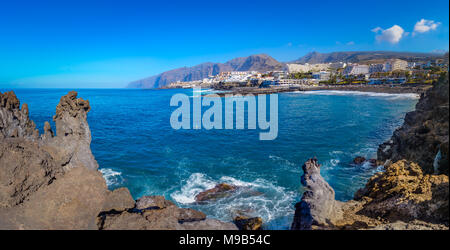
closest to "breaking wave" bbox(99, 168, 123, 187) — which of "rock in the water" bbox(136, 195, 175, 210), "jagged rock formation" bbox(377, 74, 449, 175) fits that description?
"rock in the water" bbox(136, 195, 175, 210)

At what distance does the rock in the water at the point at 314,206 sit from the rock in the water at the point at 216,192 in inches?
254

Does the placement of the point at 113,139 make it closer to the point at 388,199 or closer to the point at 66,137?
the point at 66,137

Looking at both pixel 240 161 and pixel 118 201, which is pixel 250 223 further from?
pixel 240 161

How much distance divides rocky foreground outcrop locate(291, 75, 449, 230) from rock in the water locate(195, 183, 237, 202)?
6.46 m

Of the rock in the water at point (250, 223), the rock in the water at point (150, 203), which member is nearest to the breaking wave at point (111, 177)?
the rock in the water at point (150, 203)

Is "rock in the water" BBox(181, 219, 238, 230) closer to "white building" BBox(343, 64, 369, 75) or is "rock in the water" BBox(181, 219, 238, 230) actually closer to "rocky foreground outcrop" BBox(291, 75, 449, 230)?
"rocky foreground outcrop" BBox(291, 75, 449, 230)

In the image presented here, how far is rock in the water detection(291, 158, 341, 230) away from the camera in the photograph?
28.4 ft

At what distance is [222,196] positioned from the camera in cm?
1515

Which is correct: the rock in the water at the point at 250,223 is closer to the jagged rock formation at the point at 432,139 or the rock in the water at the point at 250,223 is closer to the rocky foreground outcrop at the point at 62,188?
the rocky foreground outcrop at the point at 62,188

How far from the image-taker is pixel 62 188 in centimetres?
1023

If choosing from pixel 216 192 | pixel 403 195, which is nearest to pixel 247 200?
pixel 216 192

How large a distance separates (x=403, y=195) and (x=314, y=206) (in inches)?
151

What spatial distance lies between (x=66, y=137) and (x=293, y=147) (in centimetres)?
2024

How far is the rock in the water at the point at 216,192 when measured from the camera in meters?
15.0
